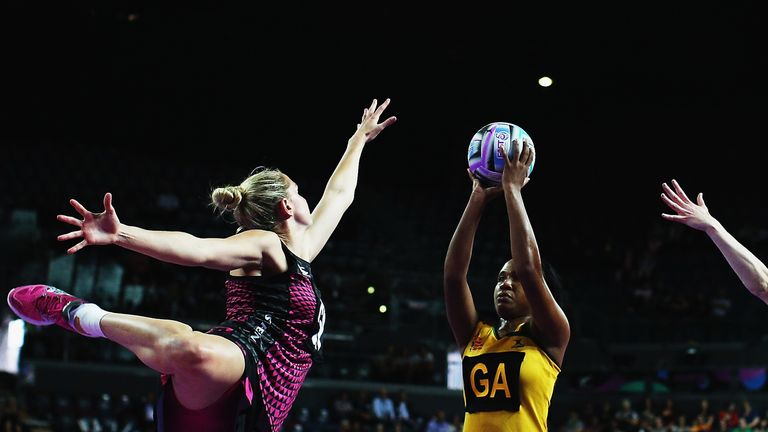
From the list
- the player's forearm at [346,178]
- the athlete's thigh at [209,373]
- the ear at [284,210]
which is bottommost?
the athlete's thigh at [209,373]

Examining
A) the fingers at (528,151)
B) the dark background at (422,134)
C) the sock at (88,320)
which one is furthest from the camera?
the dark background at (422,134)

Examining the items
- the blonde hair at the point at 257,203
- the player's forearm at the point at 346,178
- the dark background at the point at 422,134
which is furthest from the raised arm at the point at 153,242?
the dark background at the point at 422,134

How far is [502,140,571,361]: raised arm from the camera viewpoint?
3.55m

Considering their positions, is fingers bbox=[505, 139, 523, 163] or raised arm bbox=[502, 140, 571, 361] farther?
fingers bbox=[505, 139, 523, 163]

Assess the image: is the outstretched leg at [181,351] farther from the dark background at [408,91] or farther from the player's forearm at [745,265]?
the dark background at [408,91]

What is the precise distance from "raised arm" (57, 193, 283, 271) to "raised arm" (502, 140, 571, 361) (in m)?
1.13

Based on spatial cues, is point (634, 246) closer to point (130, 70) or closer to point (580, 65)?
point (580, 65)

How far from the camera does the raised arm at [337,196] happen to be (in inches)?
164

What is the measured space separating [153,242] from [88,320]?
523mm

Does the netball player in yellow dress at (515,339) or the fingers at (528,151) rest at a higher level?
the fingers at (528,151)

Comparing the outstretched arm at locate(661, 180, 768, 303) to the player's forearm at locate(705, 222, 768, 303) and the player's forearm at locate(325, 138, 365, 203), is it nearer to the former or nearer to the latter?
the player's forearm at locate(705, 222, 768, 303)

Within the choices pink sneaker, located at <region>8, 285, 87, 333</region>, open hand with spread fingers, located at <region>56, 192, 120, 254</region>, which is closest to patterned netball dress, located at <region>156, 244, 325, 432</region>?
pink sneaker, located at <region>8, 285, 87, 333</region>

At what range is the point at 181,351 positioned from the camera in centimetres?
314

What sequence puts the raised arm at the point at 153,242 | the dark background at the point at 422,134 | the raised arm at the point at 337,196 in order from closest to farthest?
the raised arm at the point at 153,242 → the raised arm at the point at 337,196 → the dark background at the point at 422,134
